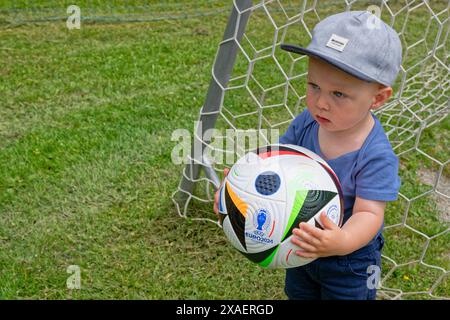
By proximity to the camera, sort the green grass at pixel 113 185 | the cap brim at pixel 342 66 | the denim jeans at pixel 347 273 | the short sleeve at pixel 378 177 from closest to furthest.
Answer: the cap brim at pixel 342 66 < the short sleeve at pixel 378 177 < the denim jeans at pixel 347 273 < the green grass at pixel 113 185

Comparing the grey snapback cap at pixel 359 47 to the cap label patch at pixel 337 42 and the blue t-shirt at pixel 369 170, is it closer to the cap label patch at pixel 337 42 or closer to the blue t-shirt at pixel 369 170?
the cap label patch at pixel 337 42

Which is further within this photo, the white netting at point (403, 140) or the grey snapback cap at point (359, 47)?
the white netting at point (403, 140)

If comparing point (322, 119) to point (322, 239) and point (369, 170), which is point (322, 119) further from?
point (322, 239)

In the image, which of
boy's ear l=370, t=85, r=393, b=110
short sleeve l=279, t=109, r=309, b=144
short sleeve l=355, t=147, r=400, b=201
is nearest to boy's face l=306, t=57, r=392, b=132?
boy's ear l=370, t=85, r=393, b=110

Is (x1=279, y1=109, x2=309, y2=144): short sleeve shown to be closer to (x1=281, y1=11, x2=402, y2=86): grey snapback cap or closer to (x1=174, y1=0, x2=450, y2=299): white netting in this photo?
(x1=281, y1=11, x2=402, y2=86): grey snapback cap

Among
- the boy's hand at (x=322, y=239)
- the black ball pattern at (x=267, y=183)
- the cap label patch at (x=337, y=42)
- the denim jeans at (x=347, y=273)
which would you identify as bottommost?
the denim jeans at (x=347, y=273)

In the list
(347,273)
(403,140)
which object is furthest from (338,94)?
(403,140)

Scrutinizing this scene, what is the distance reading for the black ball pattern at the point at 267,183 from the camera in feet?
4.96

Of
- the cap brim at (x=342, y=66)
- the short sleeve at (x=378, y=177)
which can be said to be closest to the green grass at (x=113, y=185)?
the short sleeve at (x=378, y=177)

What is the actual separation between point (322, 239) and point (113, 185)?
4.79 feet

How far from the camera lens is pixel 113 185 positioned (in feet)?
8.79

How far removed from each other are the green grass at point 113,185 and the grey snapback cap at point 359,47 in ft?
3.43

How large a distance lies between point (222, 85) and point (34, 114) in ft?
4.86

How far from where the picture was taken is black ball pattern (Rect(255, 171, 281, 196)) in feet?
4.96
